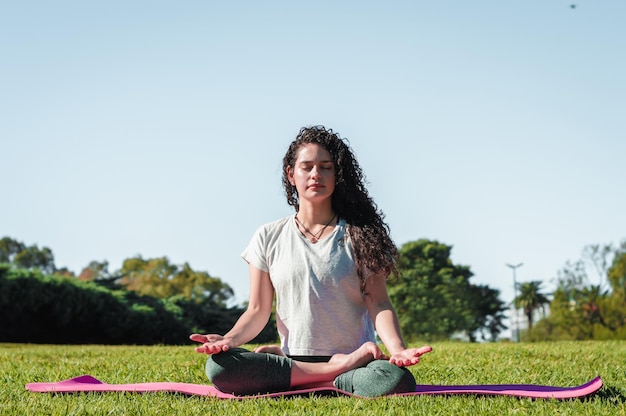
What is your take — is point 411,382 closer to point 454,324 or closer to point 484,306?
point 454,324

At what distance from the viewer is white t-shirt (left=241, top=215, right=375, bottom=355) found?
4.93 meters

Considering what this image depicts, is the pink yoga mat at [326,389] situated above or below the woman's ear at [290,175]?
below

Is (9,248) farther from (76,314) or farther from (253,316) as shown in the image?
(253,316)

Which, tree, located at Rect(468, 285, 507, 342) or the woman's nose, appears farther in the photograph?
tree, located at Rect(468, 285, 507, 342)

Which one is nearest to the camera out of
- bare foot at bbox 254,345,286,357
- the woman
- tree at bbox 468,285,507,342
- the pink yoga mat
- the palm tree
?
the pink yoga mat

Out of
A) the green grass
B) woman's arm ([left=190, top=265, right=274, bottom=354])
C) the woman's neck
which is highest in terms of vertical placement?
the woman's neck

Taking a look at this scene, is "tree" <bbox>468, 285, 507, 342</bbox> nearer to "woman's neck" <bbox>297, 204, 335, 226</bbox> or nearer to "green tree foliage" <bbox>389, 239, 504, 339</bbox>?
"green tree foliage" <bbox>389, 239, 504, 339</bbox>

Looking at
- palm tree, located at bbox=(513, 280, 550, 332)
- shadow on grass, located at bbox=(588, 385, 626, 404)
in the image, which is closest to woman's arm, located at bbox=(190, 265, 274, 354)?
shadow on grass, located at bbox=(588, 385, 626, 404)

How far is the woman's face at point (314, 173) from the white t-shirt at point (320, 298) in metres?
0.30

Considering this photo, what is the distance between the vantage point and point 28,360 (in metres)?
8.39

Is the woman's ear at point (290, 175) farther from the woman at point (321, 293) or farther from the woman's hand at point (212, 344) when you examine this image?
the woman's hand at point (212, 344)

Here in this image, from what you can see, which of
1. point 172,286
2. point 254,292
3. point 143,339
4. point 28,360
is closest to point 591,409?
point 254,292

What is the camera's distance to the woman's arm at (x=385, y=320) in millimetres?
4461

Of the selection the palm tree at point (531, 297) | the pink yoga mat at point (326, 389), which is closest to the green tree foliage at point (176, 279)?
the palm tree at point (531, 297)
